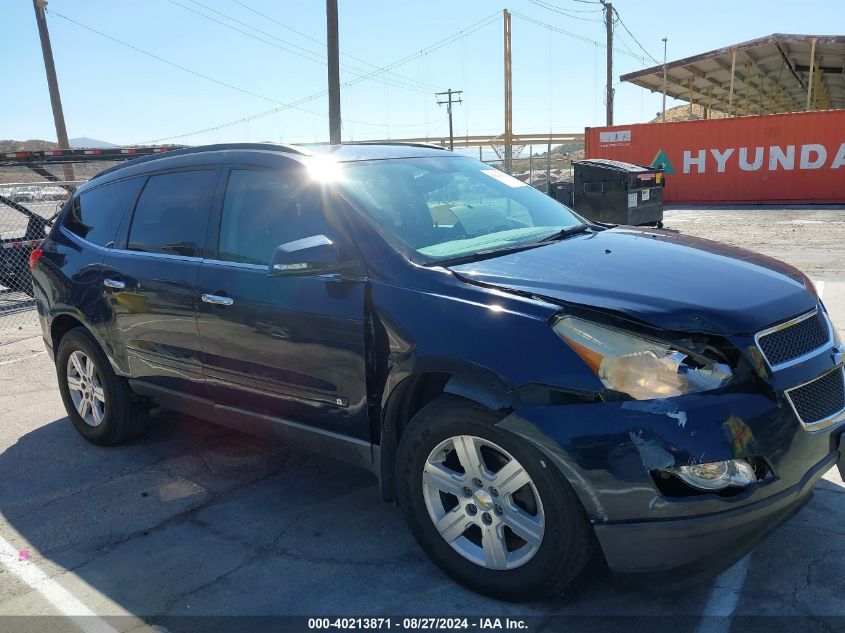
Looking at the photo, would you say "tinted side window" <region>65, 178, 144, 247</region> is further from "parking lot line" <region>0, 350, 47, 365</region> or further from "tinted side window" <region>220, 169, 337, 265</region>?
"parking lot line" <region>0, 350, 47, 365</region>

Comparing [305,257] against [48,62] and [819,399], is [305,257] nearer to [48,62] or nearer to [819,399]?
[819,399]

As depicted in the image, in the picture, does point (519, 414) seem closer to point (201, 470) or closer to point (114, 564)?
point (114, 564)

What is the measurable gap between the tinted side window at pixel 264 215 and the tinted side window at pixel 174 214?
19 cm

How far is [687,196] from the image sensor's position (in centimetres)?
2281

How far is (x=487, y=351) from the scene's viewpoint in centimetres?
259

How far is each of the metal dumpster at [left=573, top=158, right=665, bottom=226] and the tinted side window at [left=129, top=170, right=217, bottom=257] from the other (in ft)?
34.6

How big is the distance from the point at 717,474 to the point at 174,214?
313cm

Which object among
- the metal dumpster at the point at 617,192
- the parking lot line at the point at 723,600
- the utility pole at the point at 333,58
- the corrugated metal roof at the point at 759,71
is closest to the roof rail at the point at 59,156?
the utility pole at the point at 333,58

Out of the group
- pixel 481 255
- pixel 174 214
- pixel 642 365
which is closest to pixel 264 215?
pixel 174 214

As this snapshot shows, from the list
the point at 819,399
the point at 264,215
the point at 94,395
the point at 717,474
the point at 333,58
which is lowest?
the point at 94,395

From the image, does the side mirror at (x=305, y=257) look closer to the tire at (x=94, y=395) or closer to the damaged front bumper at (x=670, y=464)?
the damaged front bumper at (x=670, y=464)

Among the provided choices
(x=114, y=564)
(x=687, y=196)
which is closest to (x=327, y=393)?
(x=114, y=564)

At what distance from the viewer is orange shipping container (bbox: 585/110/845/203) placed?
20.4 metres

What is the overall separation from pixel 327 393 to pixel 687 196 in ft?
71.8
